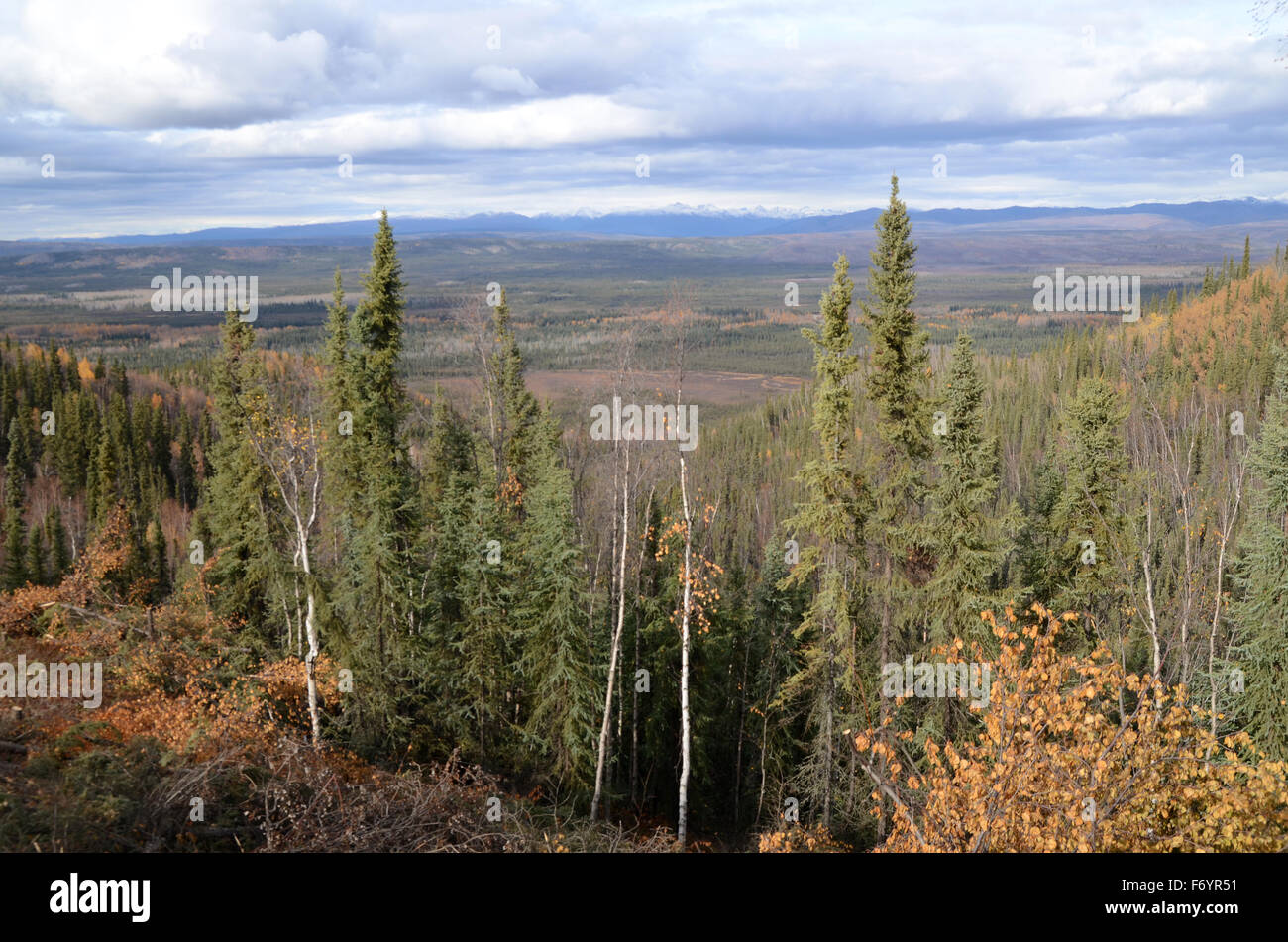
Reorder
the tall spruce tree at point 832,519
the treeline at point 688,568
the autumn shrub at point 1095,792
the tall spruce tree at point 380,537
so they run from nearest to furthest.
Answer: the autumn shrub at point 1095,792, the tall spruce tree at point 832,519, the treeline at point 688,568, the tall spruce tree at point 380,537

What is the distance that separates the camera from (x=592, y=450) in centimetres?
4150

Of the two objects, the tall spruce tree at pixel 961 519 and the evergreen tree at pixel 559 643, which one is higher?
the tall spruce tree at pixel 961 519

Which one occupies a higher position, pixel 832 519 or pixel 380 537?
pixel 832 519

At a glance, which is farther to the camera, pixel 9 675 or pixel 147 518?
pixel 147 518

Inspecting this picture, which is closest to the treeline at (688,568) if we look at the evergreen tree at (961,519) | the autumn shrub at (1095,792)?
the evergreen tree at (961,519)

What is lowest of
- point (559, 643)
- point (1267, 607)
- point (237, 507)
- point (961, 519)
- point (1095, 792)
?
point (559, 643)

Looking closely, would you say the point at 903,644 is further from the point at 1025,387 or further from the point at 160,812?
the point at 1025,387

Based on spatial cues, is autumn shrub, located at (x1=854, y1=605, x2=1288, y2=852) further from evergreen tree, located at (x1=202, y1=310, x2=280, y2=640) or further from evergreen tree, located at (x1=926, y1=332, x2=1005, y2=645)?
evergreen tree, located at (x1=202, y1=310, x2=280, y2=640)

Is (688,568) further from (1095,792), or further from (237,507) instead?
(237,507)

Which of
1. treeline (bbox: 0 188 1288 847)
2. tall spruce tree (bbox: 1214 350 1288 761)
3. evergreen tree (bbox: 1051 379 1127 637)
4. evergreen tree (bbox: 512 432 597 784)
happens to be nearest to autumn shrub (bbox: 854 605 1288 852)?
treeline (bbox: 0 188 1288 847)

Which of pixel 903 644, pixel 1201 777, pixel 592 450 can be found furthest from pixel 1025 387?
pixel 1201 777

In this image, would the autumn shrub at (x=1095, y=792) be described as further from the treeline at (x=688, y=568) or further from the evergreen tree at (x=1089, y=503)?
the evergreen tree at (x=1089, y=503)

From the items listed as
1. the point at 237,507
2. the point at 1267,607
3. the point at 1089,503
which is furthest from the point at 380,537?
the point at 1267,607
